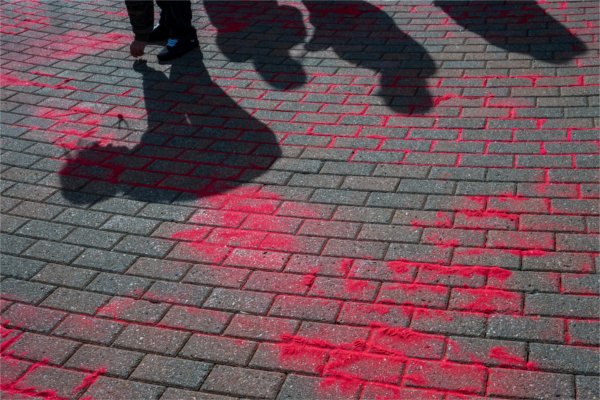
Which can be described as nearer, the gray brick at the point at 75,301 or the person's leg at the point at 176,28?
the gray brick at the point at 75,301

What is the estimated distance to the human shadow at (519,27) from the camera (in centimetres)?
657

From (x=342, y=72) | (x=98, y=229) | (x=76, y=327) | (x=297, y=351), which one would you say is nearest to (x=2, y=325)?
(x=76, y=327)

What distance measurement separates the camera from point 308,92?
626 cm

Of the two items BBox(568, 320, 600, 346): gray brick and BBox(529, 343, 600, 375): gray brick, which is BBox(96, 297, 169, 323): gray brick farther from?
BBox(568, 320, 600, 346): gray brick

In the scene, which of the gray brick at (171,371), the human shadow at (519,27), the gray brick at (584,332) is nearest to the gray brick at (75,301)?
the gray brick at (171,371)

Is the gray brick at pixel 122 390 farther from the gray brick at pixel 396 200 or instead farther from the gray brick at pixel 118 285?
the gray brick at pixel 396 200

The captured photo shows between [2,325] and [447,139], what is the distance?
9.99ft

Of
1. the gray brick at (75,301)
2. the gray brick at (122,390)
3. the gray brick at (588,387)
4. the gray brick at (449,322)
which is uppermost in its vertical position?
the gray brick at (588,387)

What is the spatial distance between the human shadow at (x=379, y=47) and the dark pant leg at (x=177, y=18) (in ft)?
3.60

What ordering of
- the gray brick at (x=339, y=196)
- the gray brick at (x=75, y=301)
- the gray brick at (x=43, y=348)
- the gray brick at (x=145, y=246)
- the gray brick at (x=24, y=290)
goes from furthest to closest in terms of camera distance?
the gray brick at (x=339, y=196), the gray brick at (x=145, y=246), the gray brick at (x=24, y=290), the gray brick at (x=75, y=301), the gray brick at (x=43, y=348)

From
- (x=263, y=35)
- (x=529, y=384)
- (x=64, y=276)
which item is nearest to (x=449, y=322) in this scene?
(x=529, y=384)

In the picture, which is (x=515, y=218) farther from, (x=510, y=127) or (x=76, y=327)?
(x=76, y=327)

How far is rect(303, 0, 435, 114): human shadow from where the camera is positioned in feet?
19.9

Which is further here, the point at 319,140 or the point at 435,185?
the point at 319,140
